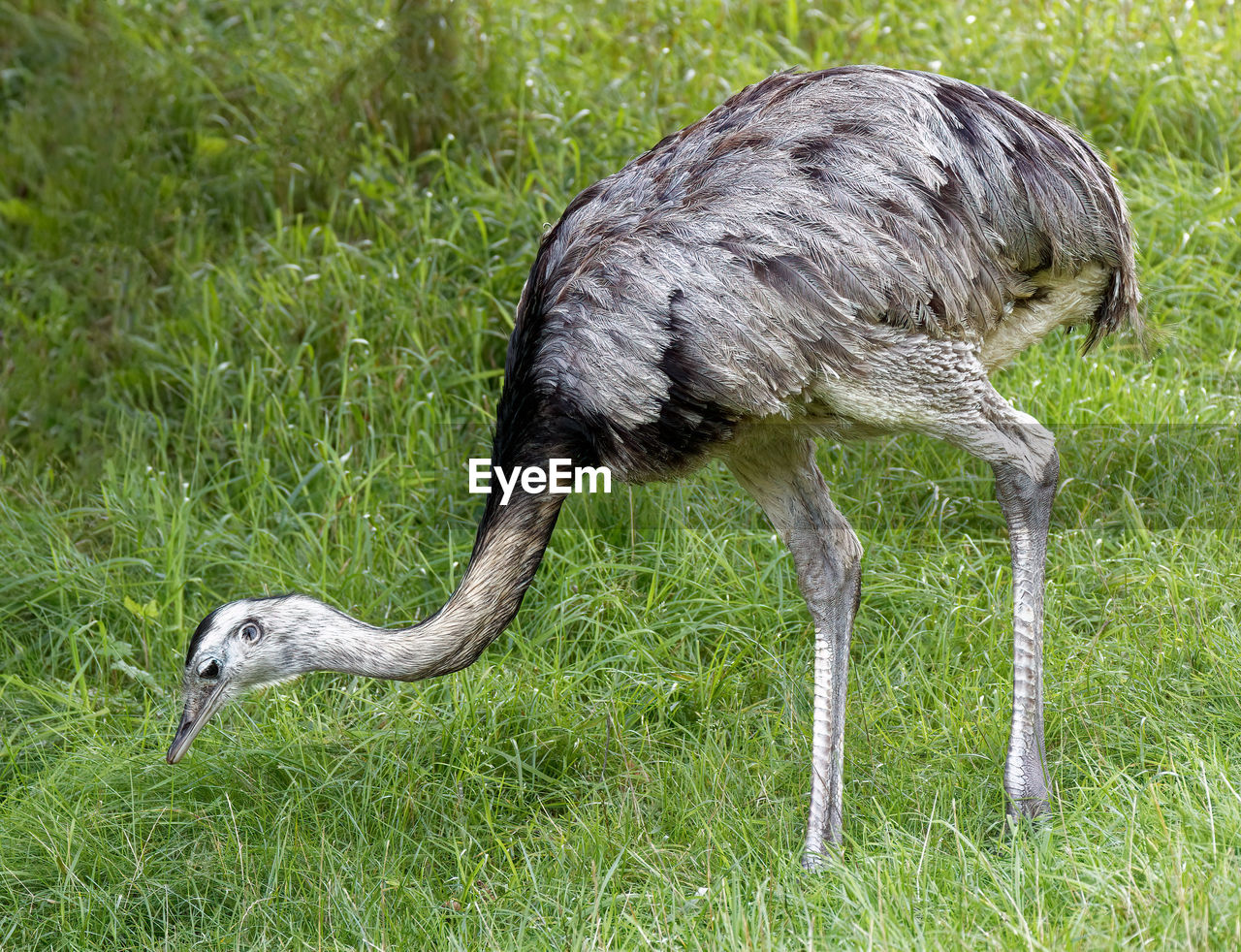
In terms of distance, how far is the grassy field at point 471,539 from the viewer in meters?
3.54

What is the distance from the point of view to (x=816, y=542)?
400 cm

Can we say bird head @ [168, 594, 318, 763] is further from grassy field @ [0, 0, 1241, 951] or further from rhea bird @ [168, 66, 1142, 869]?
grassy field @ [0, 0, 1241, 951]

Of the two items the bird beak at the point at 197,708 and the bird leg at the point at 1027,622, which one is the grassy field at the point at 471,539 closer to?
the bird leg at the point at 1027,622

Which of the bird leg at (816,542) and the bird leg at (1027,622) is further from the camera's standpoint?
the bird leg at (816,542)

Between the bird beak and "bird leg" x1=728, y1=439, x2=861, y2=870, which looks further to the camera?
"bird leg" x1=728, y1=439, x2=861, y2=870

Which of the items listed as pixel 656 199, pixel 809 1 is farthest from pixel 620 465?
pixel 809 1

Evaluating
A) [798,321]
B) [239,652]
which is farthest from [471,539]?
[798,321]

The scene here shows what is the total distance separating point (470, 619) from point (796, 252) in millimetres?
1135

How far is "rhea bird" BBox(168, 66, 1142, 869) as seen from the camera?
11.3 feet

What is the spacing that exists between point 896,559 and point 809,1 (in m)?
3.19

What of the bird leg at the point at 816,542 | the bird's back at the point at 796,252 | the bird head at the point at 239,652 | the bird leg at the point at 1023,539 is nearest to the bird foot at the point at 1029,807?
the bird leg at the point at 1023,539

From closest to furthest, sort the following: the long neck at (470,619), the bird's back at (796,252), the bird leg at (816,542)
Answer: the bird's back at (796,252) < the long neck at (470,619) < the bird leg at (816,542)

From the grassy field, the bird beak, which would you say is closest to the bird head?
the bird beak

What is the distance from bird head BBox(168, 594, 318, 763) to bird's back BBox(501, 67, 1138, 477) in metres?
0.80
